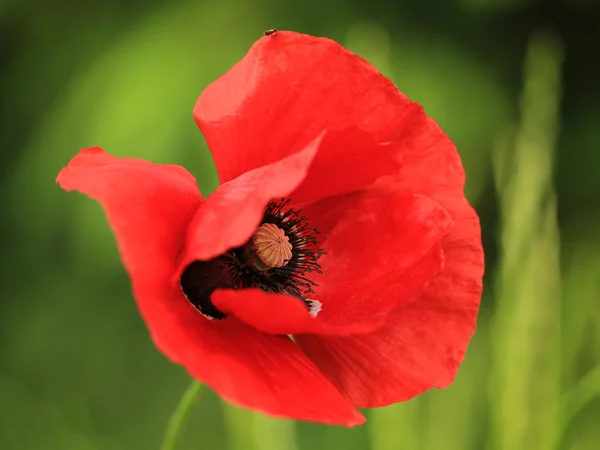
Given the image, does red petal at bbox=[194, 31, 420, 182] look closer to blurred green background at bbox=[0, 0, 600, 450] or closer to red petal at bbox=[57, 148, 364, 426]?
red petal at bbox=[57, 148, 364, 426]

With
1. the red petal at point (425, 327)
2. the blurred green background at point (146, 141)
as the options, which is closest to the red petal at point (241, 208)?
the red petal at point (425, 327)

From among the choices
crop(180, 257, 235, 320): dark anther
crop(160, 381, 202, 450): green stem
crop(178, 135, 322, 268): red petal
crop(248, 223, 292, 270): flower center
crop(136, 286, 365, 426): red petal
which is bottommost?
crop(160, 381, 202, 450): green stem

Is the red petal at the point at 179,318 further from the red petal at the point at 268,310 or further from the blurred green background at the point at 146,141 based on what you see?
the blurred green background at the point at 146,141

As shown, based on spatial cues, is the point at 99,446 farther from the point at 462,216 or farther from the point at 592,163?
the point at 592,163

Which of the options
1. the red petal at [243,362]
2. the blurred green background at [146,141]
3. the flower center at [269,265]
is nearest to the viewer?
the red petal at [243,362]

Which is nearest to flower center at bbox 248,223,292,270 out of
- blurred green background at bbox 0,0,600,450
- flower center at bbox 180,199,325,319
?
flower center at bbox 180,199,325,319

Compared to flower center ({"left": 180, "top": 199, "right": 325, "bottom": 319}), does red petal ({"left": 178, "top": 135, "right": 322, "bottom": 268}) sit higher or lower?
higher

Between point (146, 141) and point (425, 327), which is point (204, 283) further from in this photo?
point (146, 141)
